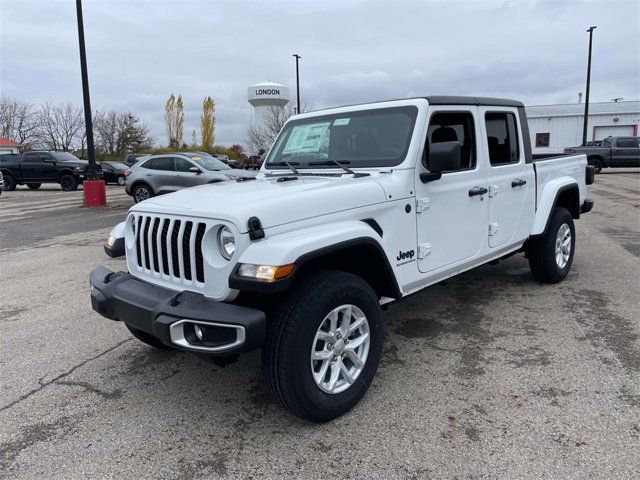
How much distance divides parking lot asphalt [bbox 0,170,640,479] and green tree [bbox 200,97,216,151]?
5458 cm

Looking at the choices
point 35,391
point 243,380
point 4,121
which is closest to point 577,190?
point 243,380

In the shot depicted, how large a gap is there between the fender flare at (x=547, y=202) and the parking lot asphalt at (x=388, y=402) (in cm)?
72

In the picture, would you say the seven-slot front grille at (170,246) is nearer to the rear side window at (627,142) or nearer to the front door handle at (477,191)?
the front door handle at (477,191)

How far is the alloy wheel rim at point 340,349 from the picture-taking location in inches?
112

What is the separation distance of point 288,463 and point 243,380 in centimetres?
100

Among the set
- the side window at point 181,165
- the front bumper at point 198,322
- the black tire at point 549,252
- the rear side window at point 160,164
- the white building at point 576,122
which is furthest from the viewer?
the white building at point 576,122

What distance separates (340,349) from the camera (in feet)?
9.64

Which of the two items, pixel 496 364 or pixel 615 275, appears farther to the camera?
pixel 615 275

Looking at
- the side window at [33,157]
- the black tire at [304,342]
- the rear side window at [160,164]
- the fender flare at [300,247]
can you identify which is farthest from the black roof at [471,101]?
the side window at [33,157]

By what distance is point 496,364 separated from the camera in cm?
359

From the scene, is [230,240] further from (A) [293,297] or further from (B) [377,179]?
(B) [377,179]

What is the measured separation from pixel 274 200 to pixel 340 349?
0.95 m

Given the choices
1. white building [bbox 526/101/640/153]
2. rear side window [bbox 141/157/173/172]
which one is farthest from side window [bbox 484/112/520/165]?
white building [bbox 526/101/640/153]

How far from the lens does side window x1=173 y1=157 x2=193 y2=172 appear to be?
46.8 ft
